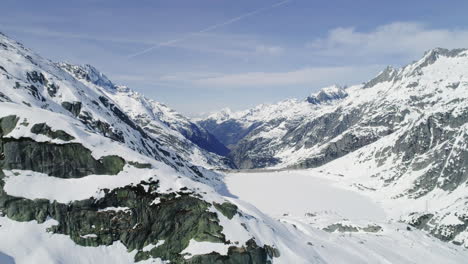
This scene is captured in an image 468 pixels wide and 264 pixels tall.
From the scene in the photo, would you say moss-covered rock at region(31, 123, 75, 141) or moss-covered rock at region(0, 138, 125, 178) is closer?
moss-covered rock at region(0, 138, 125, 178)

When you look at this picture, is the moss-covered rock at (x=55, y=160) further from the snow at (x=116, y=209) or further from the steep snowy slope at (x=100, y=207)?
the snow at (x=116, y=209)

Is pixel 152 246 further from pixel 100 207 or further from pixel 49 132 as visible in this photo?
pixel 49 132

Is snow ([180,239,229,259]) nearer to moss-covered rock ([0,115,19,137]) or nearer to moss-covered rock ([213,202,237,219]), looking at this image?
moss-covered rock ([213,202,237,219])

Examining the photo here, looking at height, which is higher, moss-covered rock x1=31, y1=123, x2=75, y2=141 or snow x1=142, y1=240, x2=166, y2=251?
moss-covered rock x1=31, y1=123, x2=75, y2=141

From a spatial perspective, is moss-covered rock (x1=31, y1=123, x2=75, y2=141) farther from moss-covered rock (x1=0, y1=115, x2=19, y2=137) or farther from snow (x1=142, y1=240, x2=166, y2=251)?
snow (x1=142, y1=240, x2=166, y2=251)

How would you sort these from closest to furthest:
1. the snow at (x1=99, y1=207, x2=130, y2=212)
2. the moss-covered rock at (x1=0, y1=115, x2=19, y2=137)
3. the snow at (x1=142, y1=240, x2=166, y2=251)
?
the snow at (x1=142, y1=240, x2=166, y2=251), the snow at (x1=99, y1=207, x2=130, y2=212), the moss-covered rock at (x1=0, y1=115, x2=19, y2=137)

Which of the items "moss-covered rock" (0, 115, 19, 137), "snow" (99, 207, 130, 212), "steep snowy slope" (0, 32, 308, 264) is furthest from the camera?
"moss-covered rock" (0, 115, 19, 137)

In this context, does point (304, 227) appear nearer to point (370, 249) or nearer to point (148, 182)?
point (370, 249)

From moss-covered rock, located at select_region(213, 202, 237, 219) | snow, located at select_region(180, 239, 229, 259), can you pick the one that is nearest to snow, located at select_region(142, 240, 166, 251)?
snow, located at select_region(180, 239, 229, 259)

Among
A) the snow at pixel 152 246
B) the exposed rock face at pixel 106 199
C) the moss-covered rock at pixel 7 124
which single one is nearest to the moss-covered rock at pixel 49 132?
the exposed rock face at pixel 106 199

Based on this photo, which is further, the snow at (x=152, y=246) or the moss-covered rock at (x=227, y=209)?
the moss-covered rock at (x=227, y=209)

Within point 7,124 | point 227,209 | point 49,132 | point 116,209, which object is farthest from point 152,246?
point 7,124

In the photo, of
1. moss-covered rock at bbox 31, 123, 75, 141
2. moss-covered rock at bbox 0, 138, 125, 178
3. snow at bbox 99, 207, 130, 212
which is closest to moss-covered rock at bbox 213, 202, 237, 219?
snow at bbox 99, 207, 130, 212

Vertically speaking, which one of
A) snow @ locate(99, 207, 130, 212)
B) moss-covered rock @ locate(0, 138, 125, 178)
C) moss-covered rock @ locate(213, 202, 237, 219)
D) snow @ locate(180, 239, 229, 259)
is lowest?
snow @ locate(180, 239, 229, 259)
